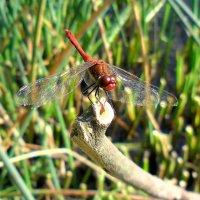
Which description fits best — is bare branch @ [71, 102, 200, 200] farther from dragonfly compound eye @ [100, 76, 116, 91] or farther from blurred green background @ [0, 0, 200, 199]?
blurred green background @ [0, 0, 200, 199]

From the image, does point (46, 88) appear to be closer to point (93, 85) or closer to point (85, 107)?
point (93, 85)

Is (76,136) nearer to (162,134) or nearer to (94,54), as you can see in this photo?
(162,134)

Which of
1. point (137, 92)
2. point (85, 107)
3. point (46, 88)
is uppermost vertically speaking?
point (46, 88)

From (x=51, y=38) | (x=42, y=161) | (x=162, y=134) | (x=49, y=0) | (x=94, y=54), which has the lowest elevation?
(x=162, y=134)

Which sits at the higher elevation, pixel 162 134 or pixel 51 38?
pixel 51 38

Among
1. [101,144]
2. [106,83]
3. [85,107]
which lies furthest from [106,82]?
[85,107]

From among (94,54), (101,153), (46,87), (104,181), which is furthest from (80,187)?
(101,153)
